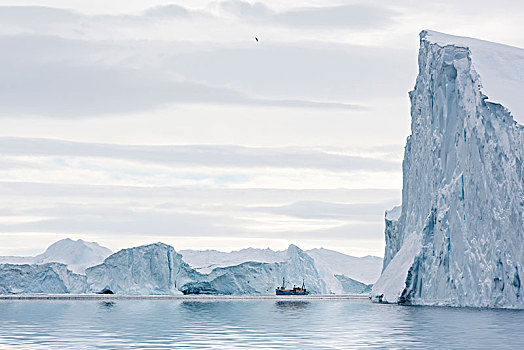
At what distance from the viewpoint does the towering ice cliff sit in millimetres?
50281

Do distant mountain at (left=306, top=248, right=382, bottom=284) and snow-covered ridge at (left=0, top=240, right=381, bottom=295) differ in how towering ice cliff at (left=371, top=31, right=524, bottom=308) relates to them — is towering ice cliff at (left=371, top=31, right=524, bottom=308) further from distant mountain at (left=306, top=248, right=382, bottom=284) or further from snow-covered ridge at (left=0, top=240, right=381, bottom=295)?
distant mountain at (left=306, top=248, right=382, bottom=284)

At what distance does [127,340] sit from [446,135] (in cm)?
3474

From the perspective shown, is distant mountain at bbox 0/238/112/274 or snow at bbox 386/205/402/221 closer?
snow at bbox 386/205/402/221

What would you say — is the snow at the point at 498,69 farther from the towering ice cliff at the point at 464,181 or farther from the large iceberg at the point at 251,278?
the large iceberg at the point at 251,278

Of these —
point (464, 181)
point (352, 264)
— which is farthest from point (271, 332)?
point (352, 264)

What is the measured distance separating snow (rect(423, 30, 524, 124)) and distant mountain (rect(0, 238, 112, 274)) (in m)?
87.9

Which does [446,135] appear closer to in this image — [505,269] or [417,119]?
[417,119]

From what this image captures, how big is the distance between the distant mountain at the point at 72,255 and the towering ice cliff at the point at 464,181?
3222 inches

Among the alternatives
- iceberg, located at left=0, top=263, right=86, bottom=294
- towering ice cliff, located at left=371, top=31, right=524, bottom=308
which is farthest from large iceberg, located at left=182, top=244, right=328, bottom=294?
towering ice cliff, located at left=371, top=31, right=524, bottom=308

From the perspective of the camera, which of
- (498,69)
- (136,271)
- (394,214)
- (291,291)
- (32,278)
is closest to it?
(498,69)

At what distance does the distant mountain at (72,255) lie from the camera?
140 metres

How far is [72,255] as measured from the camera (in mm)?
142000

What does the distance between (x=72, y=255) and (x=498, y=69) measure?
325 ft

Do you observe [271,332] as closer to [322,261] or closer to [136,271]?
[136,271]
